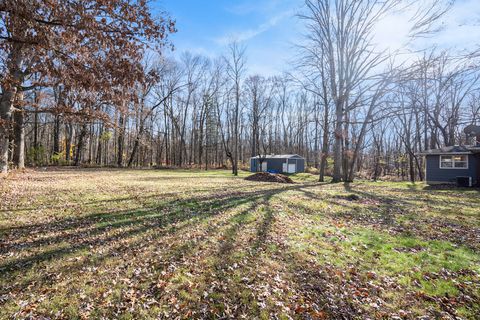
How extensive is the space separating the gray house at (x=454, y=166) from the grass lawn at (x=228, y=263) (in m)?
12.3

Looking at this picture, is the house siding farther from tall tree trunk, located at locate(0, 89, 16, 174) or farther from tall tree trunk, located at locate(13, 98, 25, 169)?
tall tree trunk, located at locate(13, 98, 25, 169)

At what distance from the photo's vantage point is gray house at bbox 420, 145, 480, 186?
1679cm

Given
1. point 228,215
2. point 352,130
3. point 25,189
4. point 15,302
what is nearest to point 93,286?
point 15,302

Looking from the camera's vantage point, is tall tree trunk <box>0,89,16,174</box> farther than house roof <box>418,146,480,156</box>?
No

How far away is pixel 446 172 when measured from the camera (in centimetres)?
1800

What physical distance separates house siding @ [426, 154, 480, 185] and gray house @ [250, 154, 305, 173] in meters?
17.0

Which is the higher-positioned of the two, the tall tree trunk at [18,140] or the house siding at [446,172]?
the tall tree trunk at [18,140]

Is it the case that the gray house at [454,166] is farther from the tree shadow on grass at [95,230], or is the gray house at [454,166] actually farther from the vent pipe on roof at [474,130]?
the tree shadow on grass at [95,230]

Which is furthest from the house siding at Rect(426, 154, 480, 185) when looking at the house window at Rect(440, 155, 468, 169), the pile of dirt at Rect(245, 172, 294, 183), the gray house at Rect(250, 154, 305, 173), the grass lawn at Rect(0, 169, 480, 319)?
the gray house at Rect(250, 154, 305, 173)

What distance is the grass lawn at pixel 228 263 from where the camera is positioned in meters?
3.30

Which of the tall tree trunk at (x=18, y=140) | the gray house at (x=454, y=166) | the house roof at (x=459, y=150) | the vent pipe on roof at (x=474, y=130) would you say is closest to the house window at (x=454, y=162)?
the gray house at (x=454, y=166)

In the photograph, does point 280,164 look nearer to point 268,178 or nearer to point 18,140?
point 268,178

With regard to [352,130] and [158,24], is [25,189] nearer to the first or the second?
[158,24]

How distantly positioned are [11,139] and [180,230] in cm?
1468
